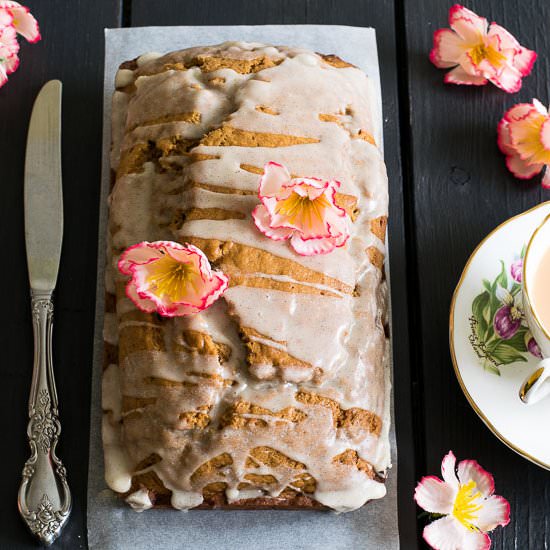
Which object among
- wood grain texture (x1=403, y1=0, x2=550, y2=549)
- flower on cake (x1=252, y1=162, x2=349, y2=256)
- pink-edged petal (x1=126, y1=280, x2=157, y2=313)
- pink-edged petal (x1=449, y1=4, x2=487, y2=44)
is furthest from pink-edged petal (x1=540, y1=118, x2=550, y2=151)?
pink-edged petal (x1=126, y1=280, x2=157, y2=313)

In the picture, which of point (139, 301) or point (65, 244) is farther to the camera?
point (65, 244)

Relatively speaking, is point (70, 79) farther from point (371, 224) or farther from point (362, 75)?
point (371, 224)

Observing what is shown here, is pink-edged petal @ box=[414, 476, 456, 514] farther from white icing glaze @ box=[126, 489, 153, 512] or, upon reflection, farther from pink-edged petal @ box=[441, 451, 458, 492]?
white icing glaze @ box=[126, 489, 153, 512]

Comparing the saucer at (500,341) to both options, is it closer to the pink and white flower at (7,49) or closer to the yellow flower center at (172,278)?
the yellow flower center at (172,278)

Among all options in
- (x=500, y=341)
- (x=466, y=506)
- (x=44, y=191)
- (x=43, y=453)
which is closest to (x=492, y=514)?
(x=466, y=506)

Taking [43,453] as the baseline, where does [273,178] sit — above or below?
above

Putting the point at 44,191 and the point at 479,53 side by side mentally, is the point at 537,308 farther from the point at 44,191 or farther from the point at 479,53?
the point at 44,191

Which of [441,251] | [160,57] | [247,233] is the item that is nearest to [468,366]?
[441,251]
